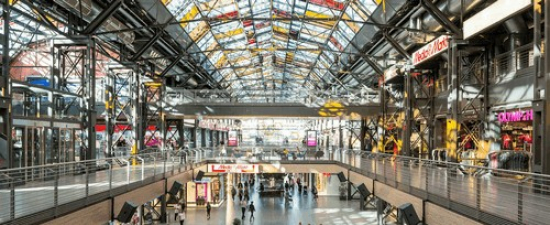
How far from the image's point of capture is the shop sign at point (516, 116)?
15.4 metres

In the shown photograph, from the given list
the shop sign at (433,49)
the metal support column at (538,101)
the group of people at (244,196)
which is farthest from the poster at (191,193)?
the metal support column at (538,101)

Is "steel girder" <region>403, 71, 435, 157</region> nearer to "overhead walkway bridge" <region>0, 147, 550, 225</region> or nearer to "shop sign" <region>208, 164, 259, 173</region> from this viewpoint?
"overhead walkway bridge" <region>0, 147, 550, 225</region>

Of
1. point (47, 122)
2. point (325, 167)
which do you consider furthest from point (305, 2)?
point (47, 122)

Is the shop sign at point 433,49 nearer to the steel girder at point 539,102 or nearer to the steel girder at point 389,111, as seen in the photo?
the steel girder at point 539,102

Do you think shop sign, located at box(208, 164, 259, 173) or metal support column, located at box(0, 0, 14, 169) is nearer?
metal support column, located at box(0, 0, 14, 169)

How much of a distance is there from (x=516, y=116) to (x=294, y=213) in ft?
52.0

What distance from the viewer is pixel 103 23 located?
1783 cm

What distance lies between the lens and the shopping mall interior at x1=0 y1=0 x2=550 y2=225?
422 inches

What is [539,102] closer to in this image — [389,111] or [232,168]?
[389,111]

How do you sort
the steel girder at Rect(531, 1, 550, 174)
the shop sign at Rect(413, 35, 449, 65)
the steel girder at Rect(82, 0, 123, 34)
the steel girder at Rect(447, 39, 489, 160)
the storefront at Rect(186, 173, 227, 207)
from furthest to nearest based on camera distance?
1. the storefront at Rect(186, 173, 227, 207)
2. the shop sign at Rect(413, 35, 449, 65)
3. the steel girder at Rect(447, 39, 489, 160)
4. the steel girder at Rect(82, 0, 123, 34)
5. the steel girder at Rect(531, 1, 550, 174)

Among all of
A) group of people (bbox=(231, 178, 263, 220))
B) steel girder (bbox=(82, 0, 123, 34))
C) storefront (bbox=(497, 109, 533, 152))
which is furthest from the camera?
group of people (bbox=(231, 178, 263, 220))

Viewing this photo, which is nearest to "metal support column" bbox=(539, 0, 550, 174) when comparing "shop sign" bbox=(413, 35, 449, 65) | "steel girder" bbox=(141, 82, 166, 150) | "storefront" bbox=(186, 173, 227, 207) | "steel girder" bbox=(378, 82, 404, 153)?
"shop sign" bbox=(413, 35, 449, 65)

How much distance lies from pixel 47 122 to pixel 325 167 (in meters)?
17.2

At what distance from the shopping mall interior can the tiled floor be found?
6.8 inches
